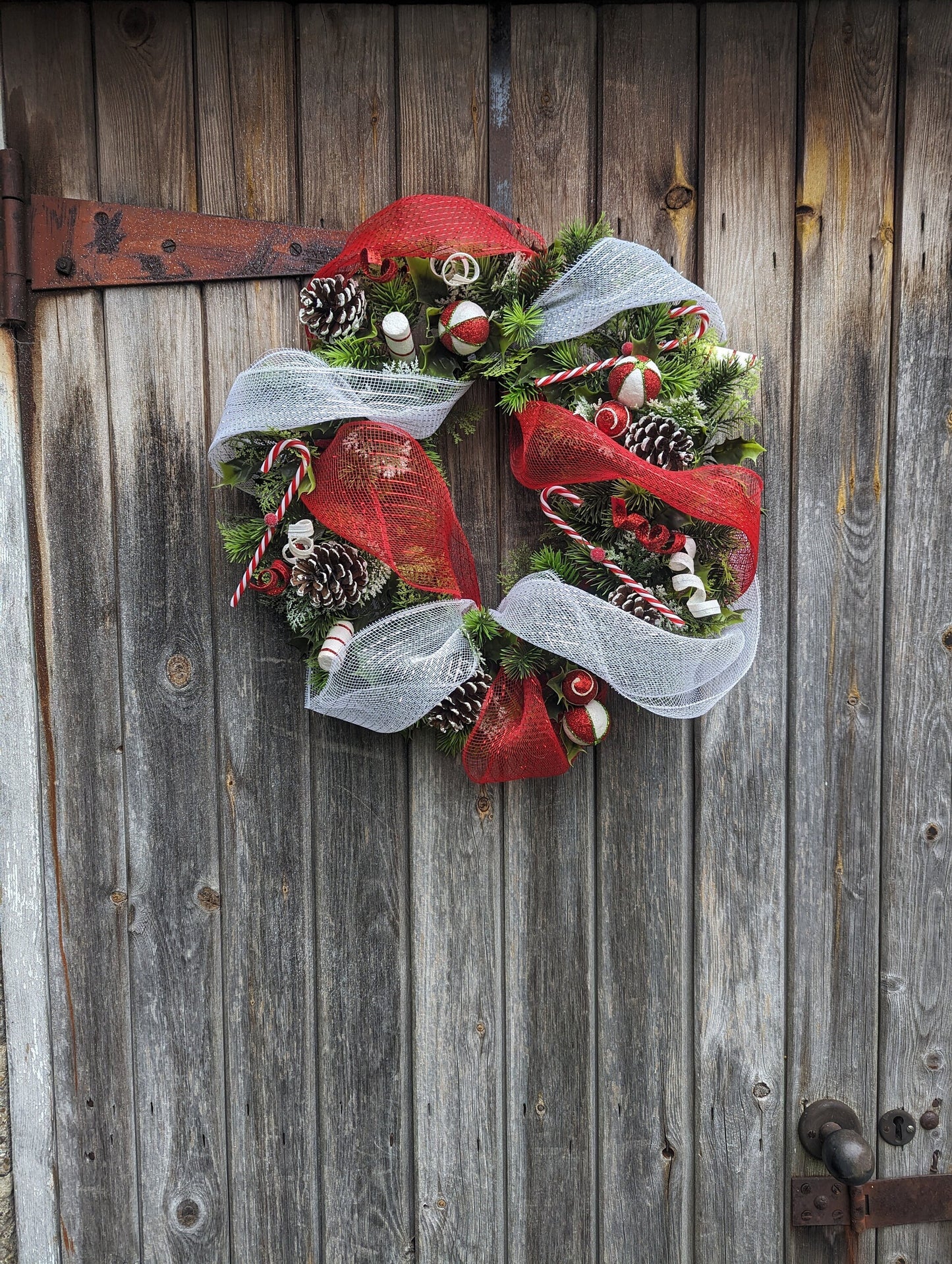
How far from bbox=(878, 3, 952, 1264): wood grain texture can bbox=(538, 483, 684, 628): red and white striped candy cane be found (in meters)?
0.40

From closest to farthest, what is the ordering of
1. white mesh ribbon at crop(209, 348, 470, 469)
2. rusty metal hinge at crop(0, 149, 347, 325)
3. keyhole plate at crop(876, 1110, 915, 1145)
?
white mesh ribbon at crop(209, 348, 470, 469)
rusty metal hinge at crop(0, 149, 347, 325)
keyhole plate at crop(876, 1110, 915, 1145)

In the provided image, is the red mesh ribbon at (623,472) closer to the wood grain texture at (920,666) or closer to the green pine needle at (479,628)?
the green pine needle at (479,628)

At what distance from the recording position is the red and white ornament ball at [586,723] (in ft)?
3.31

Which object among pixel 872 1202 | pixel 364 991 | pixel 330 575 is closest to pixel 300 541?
pixel 330 575

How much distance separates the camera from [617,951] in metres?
1.11

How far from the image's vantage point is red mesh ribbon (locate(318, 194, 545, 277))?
927mm

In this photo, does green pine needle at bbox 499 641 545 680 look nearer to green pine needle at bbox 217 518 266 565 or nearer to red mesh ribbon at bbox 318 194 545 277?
green pine needle at bbox 217 518 266 565

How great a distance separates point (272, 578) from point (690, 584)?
1.73 feet

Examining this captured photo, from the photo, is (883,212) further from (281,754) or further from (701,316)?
(281,754)

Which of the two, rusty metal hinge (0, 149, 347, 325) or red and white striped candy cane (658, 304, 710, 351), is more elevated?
rusty metal hinge (0, 149, 347, 325)

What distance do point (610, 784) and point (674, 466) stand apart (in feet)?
1.49

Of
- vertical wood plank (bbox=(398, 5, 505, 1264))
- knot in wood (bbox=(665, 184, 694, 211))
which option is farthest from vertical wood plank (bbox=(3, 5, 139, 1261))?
knot in wood (bbox=(665, 184, 694, 211))

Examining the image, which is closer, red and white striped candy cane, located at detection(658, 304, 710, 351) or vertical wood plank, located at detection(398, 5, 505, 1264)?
red and white striped candy cane, located at detection(658, 304, 710, 351)

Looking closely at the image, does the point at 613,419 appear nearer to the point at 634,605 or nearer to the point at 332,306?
the point at 634,605
